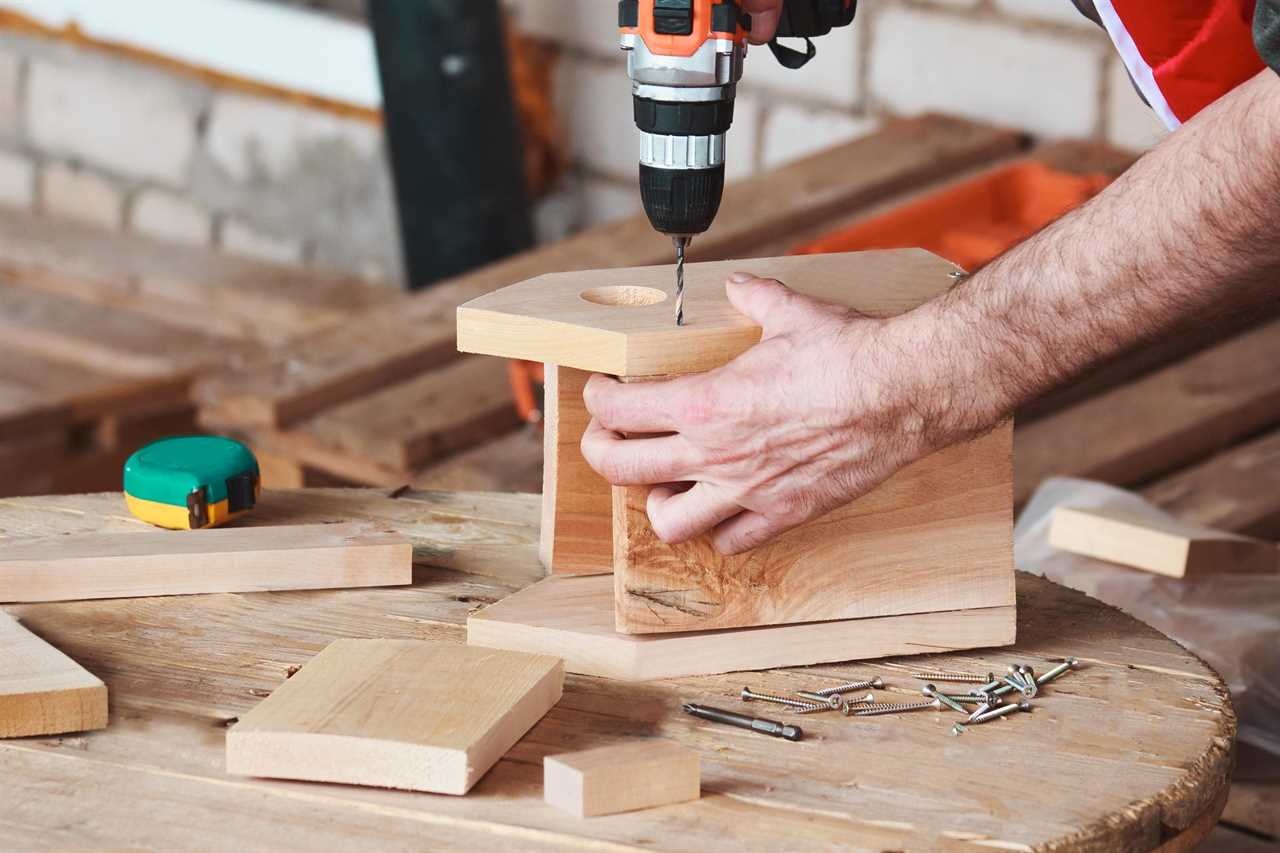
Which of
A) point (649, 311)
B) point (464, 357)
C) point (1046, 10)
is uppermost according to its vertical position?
point (1046, 10)

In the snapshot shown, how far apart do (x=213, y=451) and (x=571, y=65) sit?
247cm

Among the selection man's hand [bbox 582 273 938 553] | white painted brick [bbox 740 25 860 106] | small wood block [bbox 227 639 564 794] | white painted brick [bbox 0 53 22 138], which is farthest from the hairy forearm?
white painted brick [bbox 0 53 22 138]

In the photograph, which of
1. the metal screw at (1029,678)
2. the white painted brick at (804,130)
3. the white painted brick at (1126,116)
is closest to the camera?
the metal screw at (1029,678)

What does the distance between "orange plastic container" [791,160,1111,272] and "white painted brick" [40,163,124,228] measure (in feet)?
8.66

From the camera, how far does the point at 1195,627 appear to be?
2.07 meters

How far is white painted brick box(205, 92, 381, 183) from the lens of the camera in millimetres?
4383

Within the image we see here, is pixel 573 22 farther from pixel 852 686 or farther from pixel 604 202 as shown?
pixel 852 686

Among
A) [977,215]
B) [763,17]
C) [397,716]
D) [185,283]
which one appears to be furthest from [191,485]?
[185,283]

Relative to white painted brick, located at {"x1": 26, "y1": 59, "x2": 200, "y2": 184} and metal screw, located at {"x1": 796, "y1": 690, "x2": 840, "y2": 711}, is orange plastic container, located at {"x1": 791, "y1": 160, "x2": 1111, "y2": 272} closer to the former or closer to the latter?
metal screw, located at {"x1": 796, "y1": 690, "x2": 840, "y2": 711}

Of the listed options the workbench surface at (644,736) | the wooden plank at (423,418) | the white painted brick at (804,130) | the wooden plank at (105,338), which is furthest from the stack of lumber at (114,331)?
the workbench surface at (644,736)

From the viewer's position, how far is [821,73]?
3.74 meters

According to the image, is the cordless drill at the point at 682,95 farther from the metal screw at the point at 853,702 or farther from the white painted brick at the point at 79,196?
the white painted brick at the point at 79,196

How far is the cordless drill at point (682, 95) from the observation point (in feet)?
4.86

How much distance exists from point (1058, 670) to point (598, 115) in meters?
2.78
